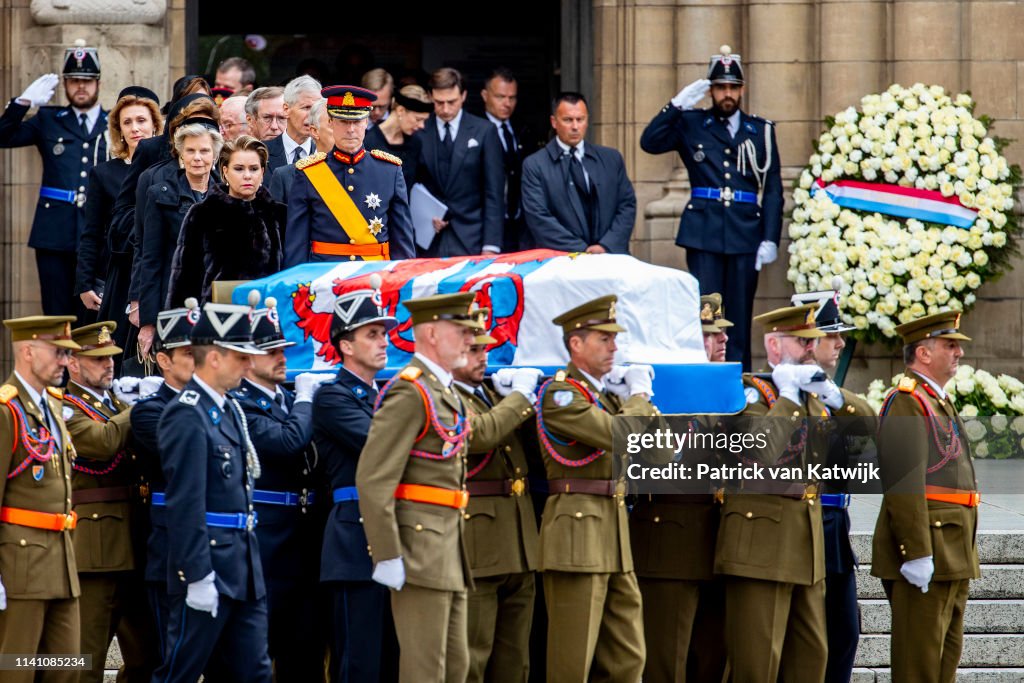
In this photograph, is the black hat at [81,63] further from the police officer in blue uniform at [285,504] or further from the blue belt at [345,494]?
the blue belt at [345,494]

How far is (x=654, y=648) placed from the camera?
301 inches

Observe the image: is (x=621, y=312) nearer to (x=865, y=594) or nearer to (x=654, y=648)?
(x=654, y=648)

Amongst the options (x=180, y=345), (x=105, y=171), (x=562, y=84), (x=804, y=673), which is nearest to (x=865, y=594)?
(x=804, y=673)

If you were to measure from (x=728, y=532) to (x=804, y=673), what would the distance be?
62cm

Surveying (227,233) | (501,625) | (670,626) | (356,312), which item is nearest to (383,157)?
(227,233)

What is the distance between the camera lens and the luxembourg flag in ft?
39.1

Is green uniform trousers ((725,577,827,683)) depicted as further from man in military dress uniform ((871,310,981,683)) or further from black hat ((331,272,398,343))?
black hat ((331,272,398,343))

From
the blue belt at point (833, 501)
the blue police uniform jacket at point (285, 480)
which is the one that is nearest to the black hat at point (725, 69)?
the blue belt at point (833, 501)

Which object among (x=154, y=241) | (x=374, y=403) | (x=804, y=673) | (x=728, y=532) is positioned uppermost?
(x=154, y=241)

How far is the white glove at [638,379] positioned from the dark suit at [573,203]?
3.37 meters

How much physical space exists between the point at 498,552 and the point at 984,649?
2.50 meters

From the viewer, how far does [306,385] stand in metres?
7.19

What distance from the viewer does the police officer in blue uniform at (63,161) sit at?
436 inches

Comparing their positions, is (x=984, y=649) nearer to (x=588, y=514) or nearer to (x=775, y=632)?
(x=775, y=632)
